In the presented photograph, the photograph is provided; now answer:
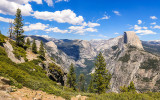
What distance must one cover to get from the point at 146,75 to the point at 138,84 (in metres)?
26.1

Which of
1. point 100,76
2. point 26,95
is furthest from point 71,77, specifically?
point 26,95

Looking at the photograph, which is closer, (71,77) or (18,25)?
(18,25)

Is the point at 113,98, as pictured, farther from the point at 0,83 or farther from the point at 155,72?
the point at 155,72

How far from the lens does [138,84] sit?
18088 centimetres

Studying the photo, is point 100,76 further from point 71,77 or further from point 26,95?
point 71,77

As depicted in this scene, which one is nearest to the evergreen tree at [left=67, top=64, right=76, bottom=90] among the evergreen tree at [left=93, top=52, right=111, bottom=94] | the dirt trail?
the evergreen tree at [left=93, top=52, right=111, bottom=94]

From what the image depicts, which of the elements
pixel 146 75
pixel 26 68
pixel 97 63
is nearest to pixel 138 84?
pixel 146 75

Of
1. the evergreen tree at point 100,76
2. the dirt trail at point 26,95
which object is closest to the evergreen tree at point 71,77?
the evergreen tree at point 100,76

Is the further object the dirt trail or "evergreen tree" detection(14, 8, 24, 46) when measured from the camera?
"evergreen tree" detection(14, 8, 24, 46)

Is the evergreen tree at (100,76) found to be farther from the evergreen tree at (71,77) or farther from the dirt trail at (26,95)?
the evergreen tree at (71,77)

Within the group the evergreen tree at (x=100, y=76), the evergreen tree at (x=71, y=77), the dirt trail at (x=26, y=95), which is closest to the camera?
the dirt trail at (x=26, y=95)

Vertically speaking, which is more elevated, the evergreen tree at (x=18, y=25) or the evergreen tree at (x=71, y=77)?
the evergreen tree at (x=18, y=25)

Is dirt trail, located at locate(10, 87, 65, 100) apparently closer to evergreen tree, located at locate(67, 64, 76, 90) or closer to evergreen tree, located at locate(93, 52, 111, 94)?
evergreen tree, located at locate(93, 52, 111, 94)

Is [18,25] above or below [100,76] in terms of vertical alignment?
above
